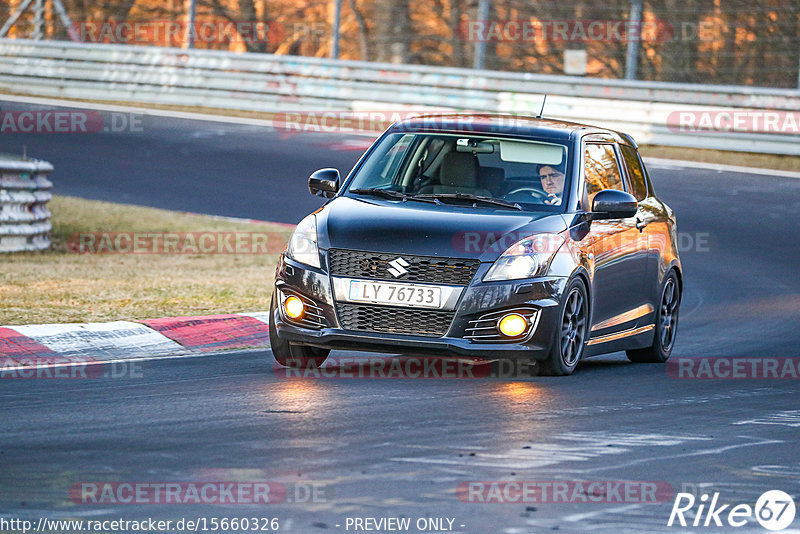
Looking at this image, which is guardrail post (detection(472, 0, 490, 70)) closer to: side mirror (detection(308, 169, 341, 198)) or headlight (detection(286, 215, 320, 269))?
side mirror (detection(308, 169, 341, 198))

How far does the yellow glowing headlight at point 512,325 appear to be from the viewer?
9.02m

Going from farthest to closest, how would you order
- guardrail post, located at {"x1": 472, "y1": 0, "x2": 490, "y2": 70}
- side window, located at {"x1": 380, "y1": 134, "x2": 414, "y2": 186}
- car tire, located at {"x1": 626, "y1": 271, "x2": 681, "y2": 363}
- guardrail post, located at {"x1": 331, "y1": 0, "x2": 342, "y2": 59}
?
guardrail post, located at {"x1": 331, "y1": 0, "x2": 342, "y2": 59}, guardrail post, located at {"x1": 472, "y1": 0, "x2": 490, "y2": 70}, car tire, located at {"x1": 626, "y1": 271, "x2": 681, "y2": 363}, side window, located at {"x1": 380, "y1": 134, "x2": 414, "y2": 186}

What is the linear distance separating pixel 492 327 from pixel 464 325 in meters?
0.18

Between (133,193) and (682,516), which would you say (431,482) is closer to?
(682,516)

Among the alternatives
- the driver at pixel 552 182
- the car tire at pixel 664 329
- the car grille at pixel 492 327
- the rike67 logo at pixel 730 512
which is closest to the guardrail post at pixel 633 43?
the car tire at pixel 664 329

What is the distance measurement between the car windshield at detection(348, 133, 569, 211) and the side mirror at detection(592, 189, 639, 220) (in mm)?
241

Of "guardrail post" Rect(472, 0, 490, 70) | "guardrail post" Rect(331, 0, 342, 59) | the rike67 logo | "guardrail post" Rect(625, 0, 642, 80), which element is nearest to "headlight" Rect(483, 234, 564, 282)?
the rike67 logo

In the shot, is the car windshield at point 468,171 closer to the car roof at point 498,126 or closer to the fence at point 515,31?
the car roof at point 498,126

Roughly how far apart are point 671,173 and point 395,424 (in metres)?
15.8

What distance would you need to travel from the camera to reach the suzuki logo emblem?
29.3ft

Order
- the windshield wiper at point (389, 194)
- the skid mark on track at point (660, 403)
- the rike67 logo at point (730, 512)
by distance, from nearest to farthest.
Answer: the rike67 logo at point (730, 512) < the skid mark on track at point (660, 403) < the windshield wiper at point (389, 194)

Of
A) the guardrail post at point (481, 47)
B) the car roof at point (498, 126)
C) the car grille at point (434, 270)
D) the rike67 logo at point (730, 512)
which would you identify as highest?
the guardrail post at point (481, 47)

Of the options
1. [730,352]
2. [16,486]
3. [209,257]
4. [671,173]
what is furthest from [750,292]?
[16,486]

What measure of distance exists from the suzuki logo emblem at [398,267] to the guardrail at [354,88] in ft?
49.9
